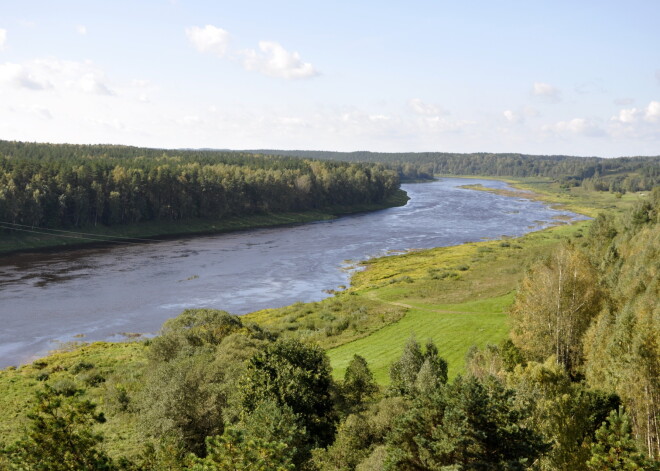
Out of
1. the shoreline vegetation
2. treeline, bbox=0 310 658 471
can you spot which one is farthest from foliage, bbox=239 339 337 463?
the shoreline vegetation

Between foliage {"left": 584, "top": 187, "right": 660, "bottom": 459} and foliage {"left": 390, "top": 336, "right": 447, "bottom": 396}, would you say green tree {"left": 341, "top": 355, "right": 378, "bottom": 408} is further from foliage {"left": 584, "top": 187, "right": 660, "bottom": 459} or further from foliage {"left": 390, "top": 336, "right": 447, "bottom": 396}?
foliage {"left": 584, "top": 187, "right": 660, "bottom": 459}

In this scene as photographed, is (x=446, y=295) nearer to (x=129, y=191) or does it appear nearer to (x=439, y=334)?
(x=439, y=334)

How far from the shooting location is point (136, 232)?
132 metres

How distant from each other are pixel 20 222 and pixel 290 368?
108 m

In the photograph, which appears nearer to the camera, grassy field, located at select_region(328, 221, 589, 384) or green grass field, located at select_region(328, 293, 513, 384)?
green grass field, located at select_region(328, 293, 513, 384)

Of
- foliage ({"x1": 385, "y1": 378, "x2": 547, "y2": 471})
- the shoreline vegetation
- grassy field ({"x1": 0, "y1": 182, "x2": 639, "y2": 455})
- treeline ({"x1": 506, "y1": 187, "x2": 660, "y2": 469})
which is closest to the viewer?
foliage ({"x1": 385, "y1": 378, "x2": 547, "y2": 471})

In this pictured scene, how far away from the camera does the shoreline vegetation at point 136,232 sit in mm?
112600

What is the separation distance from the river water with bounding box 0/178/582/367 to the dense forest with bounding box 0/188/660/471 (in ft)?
59.1

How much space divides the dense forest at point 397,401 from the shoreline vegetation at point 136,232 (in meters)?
71.3

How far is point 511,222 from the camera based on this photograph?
532 ft

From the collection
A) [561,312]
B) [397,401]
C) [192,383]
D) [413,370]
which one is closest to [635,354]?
[397,401]

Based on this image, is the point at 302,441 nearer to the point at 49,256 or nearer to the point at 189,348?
the point at 189,348

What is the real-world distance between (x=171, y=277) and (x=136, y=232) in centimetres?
4662

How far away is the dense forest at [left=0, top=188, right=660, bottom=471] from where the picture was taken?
1791 cm
